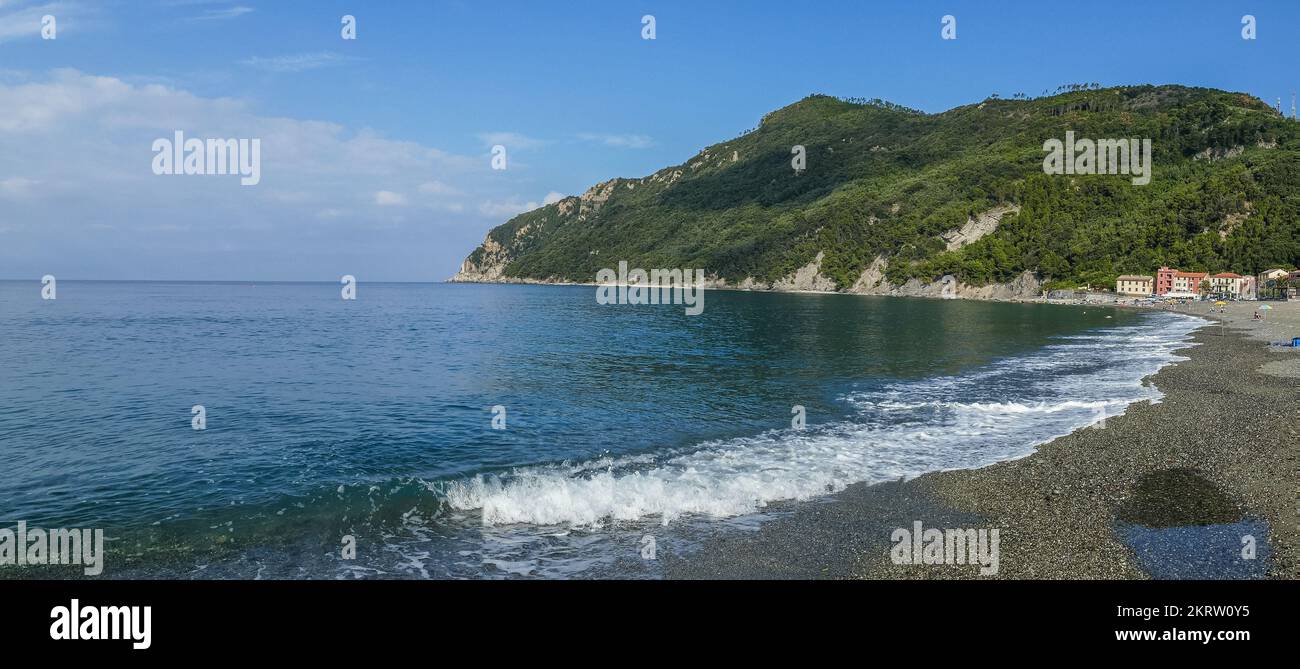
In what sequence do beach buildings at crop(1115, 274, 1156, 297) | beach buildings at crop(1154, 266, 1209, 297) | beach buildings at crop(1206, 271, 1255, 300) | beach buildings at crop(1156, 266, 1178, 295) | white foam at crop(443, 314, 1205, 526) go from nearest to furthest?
white foam at crop(443, 314, 1205, 526) < beach buildings at crop(1206, 271, 1255, 300) < beach buildings at crop(1154, 266, 1209, 297) < beach buildings at crop(1156, 266, 1178, 295) < beach buildings at crop(1115, 274, 1156, 297)

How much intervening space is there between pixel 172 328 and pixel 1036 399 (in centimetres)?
8571

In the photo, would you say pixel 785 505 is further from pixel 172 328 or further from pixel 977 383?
pixel 172 328

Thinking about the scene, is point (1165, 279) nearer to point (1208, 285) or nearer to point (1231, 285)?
point (1208, 285)

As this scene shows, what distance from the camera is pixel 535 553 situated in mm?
13898

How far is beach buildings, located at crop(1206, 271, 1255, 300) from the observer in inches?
5472

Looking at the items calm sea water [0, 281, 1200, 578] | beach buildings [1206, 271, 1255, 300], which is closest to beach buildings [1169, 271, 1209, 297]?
beach buildings [1206, 271, 1255, 300]

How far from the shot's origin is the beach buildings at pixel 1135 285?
5969 inches

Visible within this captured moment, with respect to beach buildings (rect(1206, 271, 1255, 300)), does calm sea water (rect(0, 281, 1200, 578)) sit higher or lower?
lower
